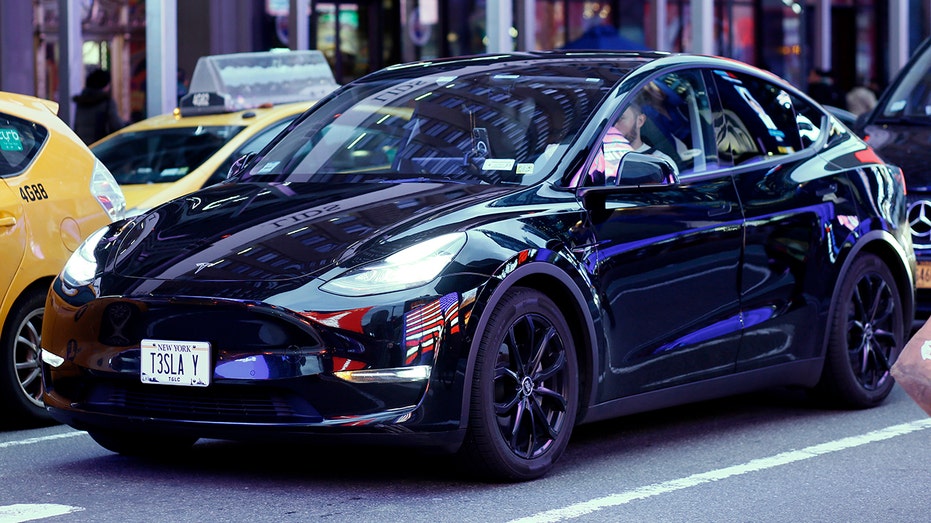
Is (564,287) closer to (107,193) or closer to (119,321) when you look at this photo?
(119,321)

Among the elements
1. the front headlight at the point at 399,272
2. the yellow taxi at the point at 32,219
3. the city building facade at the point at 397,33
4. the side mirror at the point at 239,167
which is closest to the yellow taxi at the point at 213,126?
the yellow taxi at the point at 32,219

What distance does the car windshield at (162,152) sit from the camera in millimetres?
11047

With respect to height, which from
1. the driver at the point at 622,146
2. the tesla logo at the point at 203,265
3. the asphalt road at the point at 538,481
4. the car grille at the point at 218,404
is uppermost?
the driver at the point at 622,146

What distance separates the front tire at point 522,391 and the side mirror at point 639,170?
0.64 m

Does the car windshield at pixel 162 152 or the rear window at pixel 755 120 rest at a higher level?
the rear window at pixel 755 120

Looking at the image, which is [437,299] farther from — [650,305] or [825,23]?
[825,23]

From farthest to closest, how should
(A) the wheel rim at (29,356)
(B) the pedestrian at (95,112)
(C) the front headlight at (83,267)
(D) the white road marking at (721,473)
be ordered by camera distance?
(B) the pedestrian at (95,112), (A) the wheel rim at (29,356), (C) the front headlight at (83,267), (D) the white road marking at (721,473)

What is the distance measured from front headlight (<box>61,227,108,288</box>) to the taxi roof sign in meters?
5.54

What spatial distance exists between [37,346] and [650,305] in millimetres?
2963

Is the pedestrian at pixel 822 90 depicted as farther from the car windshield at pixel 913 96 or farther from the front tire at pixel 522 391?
the front tire at pixel 522 391

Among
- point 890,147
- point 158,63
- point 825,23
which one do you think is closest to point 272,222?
point 890,147

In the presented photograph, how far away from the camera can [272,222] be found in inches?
236

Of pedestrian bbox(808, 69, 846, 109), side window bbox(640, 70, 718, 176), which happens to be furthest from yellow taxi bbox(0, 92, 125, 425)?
pedestrian bbox(808, 69, 846, 109)

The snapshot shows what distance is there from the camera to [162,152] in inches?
445
